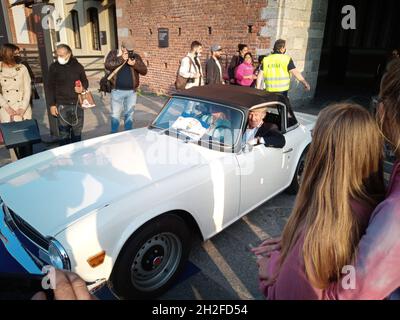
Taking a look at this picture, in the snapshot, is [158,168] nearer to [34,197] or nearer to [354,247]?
[34,197]

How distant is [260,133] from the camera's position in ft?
11.3

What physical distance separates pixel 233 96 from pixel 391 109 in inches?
93.0

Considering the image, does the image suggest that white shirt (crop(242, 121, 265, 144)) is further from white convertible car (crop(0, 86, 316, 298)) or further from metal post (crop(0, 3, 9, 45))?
metal post (crop(0, 3, 9, 45))

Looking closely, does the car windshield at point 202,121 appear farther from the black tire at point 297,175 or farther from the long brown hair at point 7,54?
the long brown hair at point 7,54

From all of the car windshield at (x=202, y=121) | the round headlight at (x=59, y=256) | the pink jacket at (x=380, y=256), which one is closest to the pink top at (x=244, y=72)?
the car windshield at (x=202, y=121)

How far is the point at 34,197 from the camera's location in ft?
7.45

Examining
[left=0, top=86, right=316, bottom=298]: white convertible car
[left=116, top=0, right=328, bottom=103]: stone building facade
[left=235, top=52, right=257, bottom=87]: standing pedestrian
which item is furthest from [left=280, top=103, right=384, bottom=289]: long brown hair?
[left=116, top=0, right=328, bottom=103]: stone building facade

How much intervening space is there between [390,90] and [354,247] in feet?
1.97

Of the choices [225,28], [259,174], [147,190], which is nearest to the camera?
[147,190]

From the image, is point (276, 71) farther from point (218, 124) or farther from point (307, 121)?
point (218, 124)

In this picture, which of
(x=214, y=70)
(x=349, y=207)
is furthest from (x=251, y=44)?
(x=349, y=207)

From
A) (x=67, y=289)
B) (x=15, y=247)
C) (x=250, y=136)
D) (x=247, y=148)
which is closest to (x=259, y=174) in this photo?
(x=247, y=148)

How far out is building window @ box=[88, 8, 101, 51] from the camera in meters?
19.5

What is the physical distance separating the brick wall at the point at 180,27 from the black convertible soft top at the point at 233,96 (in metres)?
4.91
